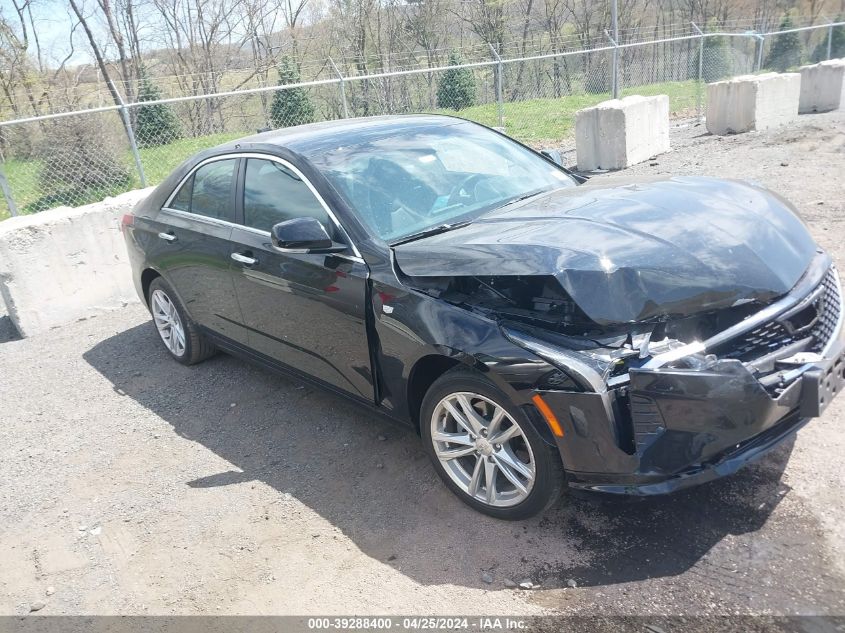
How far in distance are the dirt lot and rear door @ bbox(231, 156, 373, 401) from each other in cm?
56

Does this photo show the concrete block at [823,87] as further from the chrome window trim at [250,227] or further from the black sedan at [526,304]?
the chrome window trim at [250,227]

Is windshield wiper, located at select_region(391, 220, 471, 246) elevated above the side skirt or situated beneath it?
elevated above

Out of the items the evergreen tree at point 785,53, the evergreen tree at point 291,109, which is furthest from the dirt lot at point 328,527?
the evergreen tree at point 785,53

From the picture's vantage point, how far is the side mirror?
350 centimetres

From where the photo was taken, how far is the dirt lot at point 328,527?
2771 millimetres

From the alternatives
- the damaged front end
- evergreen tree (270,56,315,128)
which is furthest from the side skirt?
evergreen tree (270,56,315,128)

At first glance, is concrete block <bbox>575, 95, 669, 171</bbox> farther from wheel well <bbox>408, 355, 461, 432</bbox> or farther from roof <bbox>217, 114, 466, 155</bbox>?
wheel well <bbox>408, 355, 461, 432</bbox>

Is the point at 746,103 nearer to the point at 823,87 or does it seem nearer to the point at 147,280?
the point at 823,87

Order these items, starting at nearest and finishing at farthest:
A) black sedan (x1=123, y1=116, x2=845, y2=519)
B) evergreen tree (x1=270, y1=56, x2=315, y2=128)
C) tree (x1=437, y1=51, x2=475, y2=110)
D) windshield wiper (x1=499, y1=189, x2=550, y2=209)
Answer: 1. black sedan (x1=123, y1=116, x2=845, y2=519)
2. windshield wiper (x1=499, y1=189, x2=550, y2=209)
3. evergreen tree (x1=270, y1=56, x2=315, y2=128)
4. tree (x1=437, y1=51, x2=475, y2=110)

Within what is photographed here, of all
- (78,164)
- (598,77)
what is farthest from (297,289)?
(598,77)

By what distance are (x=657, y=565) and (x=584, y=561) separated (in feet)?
0.96

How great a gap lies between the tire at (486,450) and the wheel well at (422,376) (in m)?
0.10

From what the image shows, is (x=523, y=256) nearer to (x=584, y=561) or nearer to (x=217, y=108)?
(x=584, y=561)

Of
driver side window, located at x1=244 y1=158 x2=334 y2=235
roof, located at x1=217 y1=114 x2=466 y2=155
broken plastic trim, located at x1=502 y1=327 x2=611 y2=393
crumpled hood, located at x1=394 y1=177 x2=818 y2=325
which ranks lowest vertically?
broken plastic trim, located at x1=502 y1=327 x2=611 y2=393
